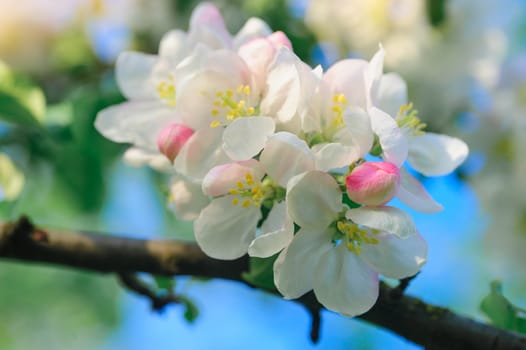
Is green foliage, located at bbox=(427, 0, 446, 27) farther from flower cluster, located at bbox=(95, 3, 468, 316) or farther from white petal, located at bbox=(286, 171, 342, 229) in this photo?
white petal, located at bbox=(286, 171, 342, 229)

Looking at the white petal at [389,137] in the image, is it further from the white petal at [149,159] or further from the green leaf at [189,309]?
the green leaf at [189,309]

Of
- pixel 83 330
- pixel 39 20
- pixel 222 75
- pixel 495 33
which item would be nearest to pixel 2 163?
pixel 222 75

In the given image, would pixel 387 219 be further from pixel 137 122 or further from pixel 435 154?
pixel 137 122

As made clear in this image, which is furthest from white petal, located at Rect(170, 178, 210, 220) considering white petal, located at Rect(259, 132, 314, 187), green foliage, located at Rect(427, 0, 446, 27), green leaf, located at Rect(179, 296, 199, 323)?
green foliage, located at Rect(427, 0, 446, 27)

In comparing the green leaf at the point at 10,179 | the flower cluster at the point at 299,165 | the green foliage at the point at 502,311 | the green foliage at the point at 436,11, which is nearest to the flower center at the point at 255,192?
the flower cluster at the point at 299,165

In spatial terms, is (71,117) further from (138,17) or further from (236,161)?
(138,17)
